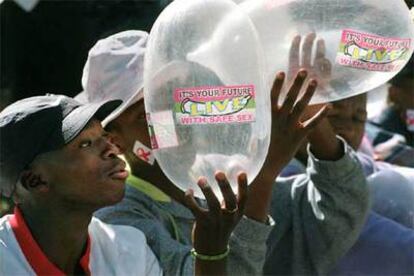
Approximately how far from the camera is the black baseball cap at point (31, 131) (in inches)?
88.4

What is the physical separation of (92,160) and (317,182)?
81 centimetres

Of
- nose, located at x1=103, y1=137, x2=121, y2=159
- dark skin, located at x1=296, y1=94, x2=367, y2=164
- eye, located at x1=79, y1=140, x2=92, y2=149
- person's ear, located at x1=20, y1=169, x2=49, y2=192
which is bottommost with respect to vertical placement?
dark skin, located at x1=296, y1=94, x2=367, y2=164

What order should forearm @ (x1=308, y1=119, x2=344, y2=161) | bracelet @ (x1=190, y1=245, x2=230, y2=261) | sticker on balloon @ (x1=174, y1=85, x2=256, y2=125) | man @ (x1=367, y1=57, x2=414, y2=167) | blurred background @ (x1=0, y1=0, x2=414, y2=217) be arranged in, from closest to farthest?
sticker on balloon @ (x1=174, y1=85, x2=256, y2=125) < bracelet @ (x1=190, y1=245, x2=230, y2=261) < forearm @ (x1=308, y1=119, x2=344, y2=161) < blurred background @ (x1=0, y1=0, x2=414, y2=217) < man @ (x1=367, y1=57, x2=414, y2=167)

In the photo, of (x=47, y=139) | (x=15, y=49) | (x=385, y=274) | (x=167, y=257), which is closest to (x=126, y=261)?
(x=167, y=257)

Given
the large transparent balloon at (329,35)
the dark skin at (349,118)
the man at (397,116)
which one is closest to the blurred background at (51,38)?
the man at (397,116)

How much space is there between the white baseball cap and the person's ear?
0.40m

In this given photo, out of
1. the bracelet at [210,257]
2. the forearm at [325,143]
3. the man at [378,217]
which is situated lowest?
the man at [378,217]

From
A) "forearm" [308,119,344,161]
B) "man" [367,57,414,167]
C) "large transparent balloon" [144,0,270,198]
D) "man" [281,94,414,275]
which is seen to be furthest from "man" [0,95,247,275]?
"man" [367,57,414,167]

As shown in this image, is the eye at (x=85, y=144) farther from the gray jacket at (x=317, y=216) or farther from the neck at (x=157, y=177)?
the gray jacket at (x=317, y=216)

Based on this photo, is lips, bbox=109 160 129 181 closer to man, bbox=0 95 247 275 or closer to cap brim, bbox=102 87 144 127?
man, bbox=0 95 247 275

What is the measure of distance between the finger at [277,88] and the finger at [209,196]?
9.9 inches

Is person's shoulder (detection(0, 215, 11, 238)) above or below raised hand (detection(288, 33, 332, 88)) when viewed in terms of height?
below

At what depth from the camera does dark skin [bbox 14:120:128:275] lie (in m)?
2.28

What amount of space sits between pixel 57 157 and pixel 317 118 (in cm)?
60
